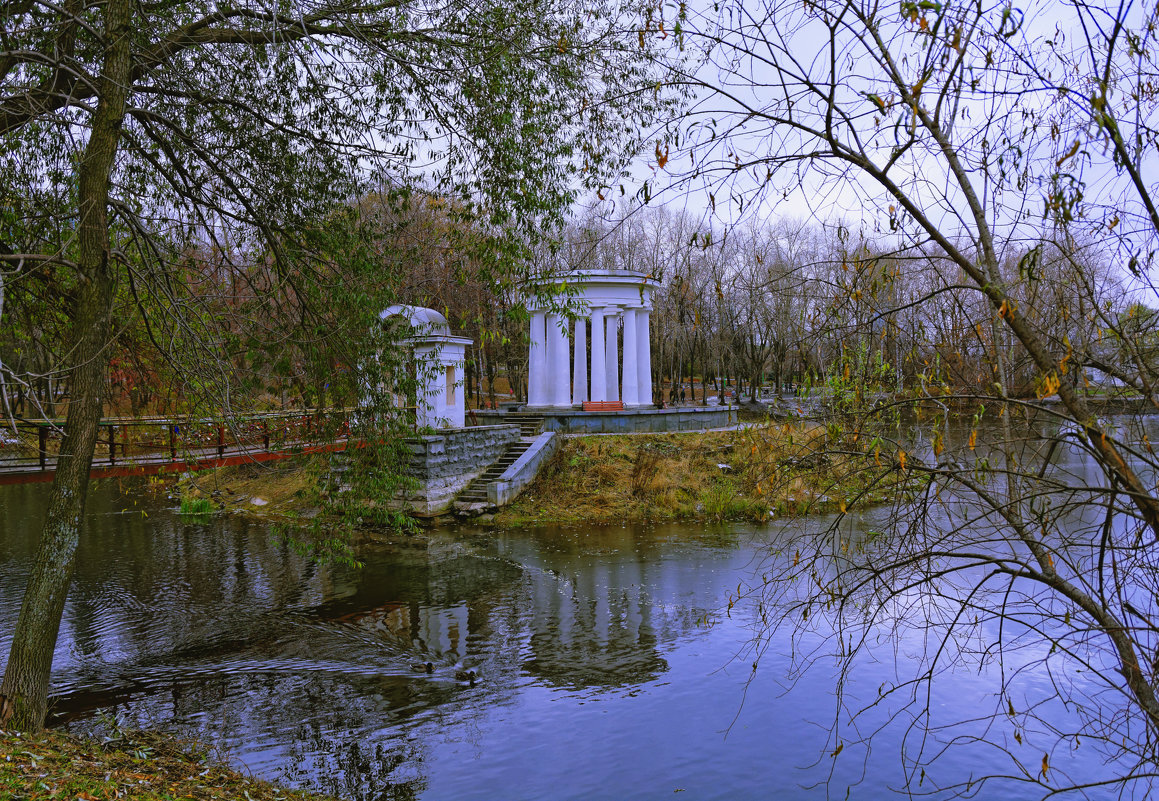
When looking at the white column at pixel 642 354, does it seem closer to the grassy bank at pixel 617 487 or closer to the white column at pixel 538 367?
the white column at pixel 538 367

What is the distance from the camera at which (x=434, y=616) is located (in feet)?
35.6

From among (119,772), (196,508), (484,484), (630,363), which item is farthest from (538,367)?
(119,772)

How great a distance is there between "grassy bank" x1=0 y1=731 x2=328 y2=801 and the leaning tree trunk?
685 mm

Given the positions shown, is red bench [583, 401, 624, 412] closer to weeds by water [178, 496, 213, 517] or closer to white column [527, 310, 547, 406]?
white column [527, 310, 547, 406]

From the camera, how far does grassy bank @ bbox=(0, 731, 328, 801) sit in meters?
4.47

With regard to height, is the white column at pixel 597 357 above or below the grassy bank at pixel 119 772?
above

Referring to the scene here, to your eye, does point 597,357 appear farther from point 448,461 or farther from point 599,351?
point 448,461

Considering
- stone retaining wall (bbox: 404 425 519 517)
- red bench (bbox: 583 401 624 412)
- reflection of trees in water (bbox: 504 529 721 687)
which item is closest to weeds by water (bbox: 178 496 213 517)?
stone retaining wall (bbox: 404 425 519 517)

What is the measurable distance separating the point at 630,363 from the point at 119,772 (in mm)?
21722

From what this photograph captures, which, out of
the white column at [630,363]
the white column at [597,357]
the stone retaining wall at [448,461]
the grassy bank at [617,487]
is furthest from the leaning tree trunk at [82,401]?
the white column at [630,363]

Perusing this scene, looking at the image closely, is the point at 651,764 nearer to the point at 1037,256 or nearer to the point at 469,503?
the point at 1037,256

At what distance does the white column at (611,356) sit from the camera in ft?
85.2

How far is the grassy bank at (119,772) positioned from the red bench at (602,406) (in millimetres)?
18468

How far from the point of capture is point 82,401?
20.7 feet
